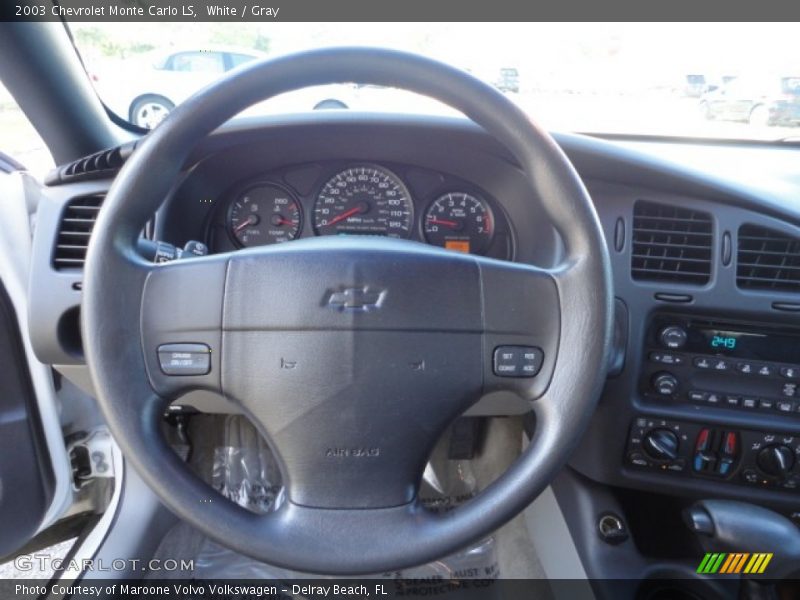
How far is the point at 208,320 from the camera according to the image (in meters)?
0.97

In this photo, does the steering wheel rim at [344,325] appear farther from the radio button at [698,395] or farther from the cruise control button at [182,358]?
the radio button at [698,395]

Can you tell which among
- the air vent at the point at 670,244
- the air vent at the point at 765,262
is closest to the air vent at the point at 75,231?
the air vent at the point at 670,244

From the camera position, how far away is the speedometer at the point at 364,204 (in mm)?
1501

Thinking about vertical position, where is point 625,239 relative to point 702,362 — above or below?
above

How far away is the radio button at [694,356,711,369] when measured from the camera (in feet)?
4.59

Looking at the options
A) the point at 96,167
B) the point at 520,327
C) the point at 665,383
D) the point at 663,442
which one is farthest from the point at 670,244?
the point at 96,167

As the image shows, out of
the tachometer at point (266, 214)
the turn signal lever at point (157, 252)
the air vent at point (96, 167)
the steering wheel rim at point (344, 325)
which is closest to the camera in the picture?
the steering wheel rim at point (344, 325)

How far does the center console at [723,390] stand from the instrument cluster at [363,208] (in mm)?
436

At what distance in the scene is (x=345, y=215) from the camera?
152cm

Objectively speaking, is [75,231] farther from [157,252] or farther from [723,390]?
[723,390]

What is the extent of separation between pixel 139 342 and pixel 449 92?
587 mm

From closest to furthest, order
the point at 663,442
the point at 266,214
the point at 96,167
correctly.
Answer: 1. the point at 96,167
2. the point at 663,442
3. the point at 266,214

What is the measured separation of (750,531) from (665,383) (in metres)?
0.34

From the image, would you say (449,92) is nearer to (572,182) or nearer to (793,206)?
(572,182)
